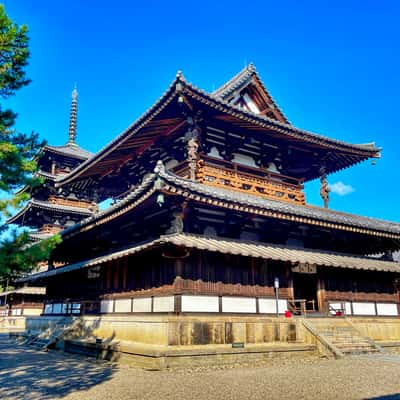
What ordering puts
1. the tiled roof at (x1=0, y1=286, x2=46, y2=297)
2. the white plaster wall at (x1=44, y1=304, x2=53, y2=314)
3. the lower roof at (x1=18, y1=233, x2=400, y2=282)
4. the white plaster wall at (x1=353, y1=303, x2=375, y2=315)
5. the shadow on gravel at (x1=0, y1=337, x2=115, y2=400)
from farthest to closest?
the tiled roof at (x1=0, y1=286, x2=46, y2=297) → the white plaster wall at (x1=44, y1=304, x2=53, y2=314) → the white plaster wall at (x1=353, y1=303, x2=375, y2=315) → the lower roof at (x1=18, y1=233, x2=400, y2=282) → the shadow on gravel at (x1=0, y1=337, x2=115, y2=400)

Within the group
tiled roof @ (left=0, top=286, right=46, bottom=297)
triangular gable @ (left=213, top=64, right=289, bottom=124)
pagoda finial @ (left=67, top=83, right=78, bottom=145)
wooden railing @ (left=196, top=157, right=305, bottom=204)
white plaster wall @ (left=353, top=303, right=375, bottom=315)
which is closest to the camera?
wooden railing @ (left=196, top=157, right=305, bottom=204)

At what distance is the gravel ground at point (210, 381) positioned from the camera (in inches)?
340

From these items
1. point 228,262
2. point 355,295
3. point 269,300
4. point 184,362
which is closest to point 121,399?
point 184,362

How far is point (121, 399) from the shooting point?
821 centimetres

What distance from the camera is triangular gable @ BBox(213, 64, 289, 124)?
20203mm

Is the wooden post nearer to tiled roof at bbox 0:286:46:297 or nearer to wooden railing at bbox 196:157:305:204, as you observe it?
wooden railing at bbox 196:157:305:204

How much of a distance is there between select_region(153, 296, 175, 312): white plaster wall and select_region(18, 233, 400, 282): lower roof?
198cm

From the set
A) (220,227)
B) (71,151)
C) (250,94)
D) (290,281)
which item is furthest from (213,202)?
(71,151)

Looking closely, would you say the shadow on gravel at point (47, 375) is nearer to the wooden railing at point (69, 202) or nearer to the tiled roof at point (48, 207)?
the tiled roof at point (48, 207)

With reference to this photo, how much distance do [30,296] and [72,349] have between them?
2302cm

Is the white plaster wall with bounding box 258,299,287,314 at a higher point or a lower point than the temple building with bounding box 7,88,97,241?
lower

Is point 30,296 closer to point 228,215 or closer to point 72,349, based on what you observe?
point 72,349

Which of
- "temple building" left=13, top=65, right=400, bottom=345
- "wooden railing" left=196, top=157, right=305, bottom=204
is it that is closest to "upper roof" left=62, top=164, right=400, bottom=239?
"temple building" left=13, top=65, right=400, bottom=345

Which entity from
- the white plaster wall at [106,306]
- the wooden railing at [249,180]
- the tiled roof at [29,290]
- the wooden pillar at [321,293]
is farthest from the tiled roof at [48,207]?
the wooden pillar at [321,293]
